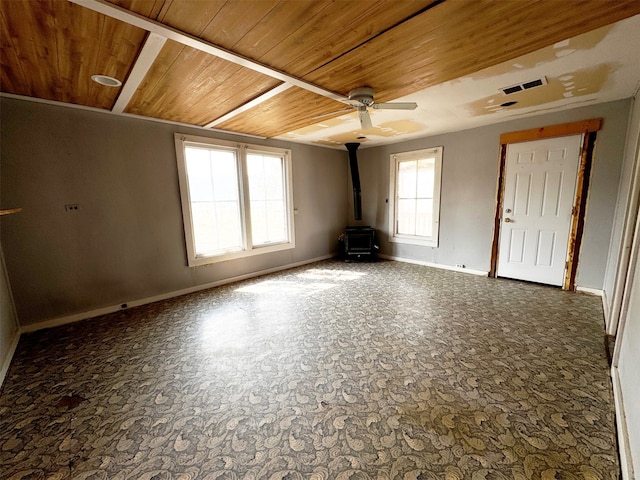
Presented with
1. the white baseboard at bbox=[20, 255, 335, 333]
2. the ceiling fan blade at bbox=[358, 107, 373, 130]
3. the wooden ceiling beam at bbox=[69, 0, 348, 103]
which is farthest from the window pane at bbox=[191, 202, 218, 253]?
the ceiling fan blade at bbox=[358, 107, 373, 130]

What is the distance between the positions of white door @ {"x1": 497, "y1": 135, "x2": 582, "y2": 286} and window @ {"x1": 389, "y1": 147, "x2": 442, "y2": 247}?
1080 millimetres

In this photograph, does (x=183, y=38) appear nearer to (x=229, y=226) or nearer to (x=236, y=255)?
(x=229, y=226)

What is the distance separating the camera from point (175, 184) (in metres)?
3.55

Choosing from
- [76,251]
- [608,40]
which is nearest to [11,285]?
[76,251]

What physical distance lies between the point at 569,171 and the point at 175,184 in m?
5.29

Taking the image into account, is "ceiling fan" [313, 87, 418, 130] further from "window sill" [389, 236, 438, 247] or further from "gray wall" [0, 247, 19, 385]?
"gray wall" [0, 247, 19, 385]

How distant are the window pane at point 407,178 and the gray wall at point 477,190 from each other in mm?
270

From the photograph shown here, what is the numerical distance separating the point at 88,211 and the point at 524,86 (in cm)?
483

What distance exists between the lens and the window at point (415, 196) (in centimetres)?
473

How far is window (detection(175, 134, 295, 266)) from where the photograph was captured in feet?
12.2

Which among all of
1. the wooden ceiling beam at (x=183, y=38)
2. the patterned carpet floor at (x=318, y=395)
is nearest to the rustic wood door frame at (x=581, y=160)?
the patterned carpet floor at (x=318, y=395)

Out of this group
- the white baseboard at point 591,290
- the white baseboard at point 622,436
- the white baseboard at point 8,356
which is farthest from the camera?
the white baseboard at point 591,290

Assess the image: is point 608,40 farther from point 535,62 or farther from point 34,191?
point 34,191

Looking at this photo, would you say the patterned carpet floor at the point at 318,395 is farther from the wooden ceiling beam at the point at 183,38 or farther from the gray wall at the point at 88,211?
the wooden ceiling beam at the point at 183,38
